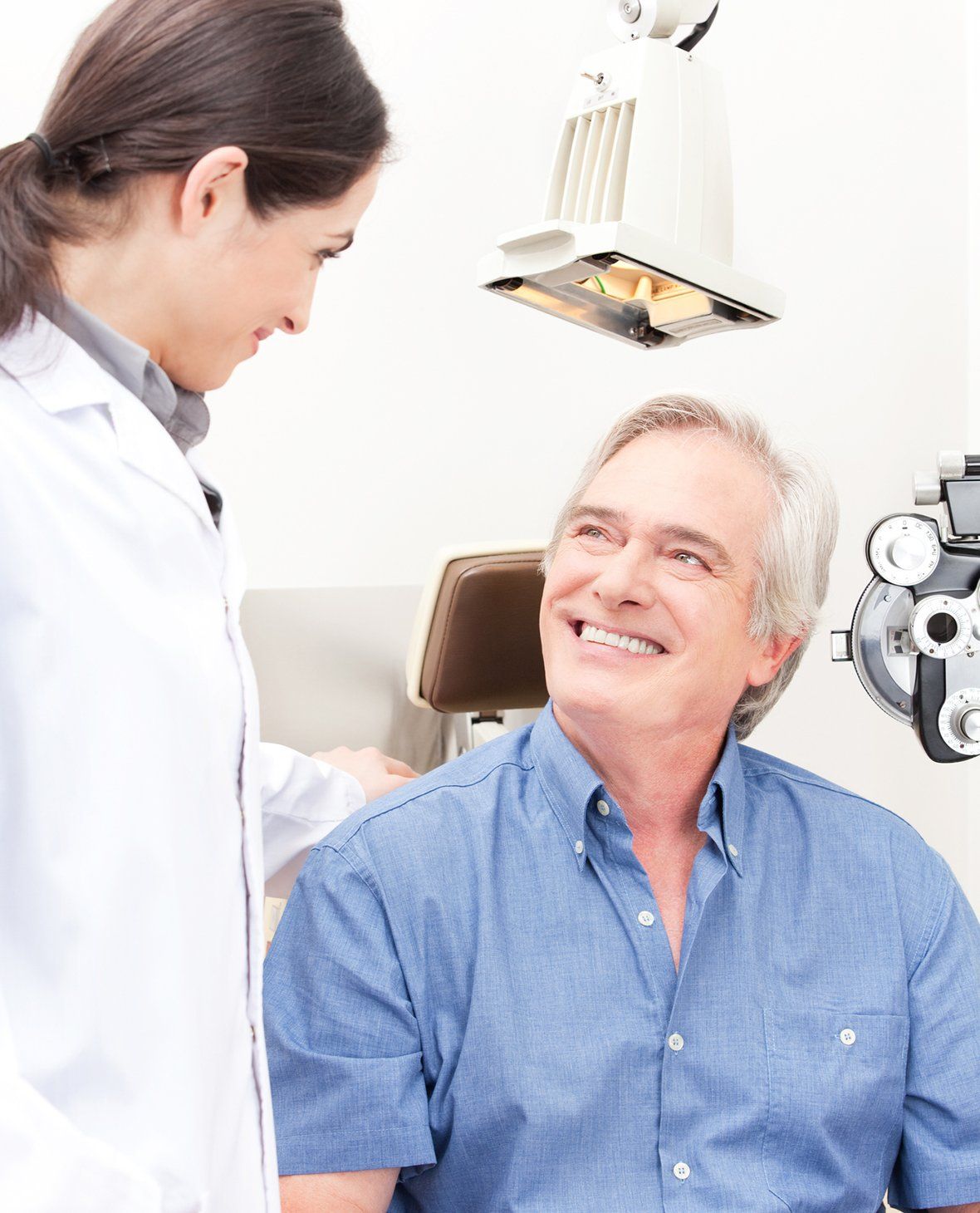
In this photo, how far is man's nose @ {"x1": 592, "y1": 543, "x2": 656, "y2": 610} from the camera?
1221 millimetres

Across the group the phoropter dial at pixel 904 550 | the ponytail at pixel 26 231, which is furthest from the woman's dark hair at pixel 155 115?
the phoropter dial at pixel 904 550

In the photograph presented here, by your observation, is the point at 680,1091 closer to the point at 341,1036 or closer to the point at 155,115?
the point at 341,1036

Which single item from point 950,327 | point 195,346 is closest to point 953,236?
point 950,327

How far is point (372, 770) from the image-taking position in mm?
1466

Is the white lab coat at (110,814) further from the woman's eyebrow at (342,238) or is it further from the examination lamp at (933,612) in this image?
the examination lamp at (933,612)

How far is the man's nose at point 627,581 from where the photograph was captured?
1.22 m

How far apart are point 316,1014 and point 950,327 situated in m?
2.16

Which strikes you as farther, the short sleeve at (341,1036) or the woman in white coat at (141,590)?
the short sleeve at (341,1036)

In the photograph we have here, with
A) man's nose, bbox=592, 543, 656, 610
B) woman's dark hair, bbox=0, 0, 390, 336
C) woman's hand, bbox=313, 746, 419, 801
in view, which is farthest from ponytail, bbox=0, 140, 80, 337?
woman's hand, bbox=313, 746, 419, 801

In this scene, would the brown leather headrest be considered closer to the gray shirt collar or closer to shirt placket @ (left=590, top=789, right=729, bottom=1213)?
shirt placket @ (left=590, top=789, right=729, bottom=1213)

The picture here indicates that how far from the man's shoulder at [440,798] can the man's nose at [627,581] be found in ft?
0.59

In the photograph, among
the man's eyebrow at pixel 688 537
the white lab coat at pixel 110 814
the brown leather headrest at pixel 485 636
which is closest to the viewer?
the white lab coat at pixel 110 814

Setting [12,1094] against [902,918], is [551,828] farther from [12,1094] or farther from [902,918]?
[12,1094]

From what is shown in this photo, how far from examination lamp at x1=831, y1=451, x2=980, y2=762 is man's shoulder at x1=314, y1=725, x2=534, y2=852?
1.34ft
